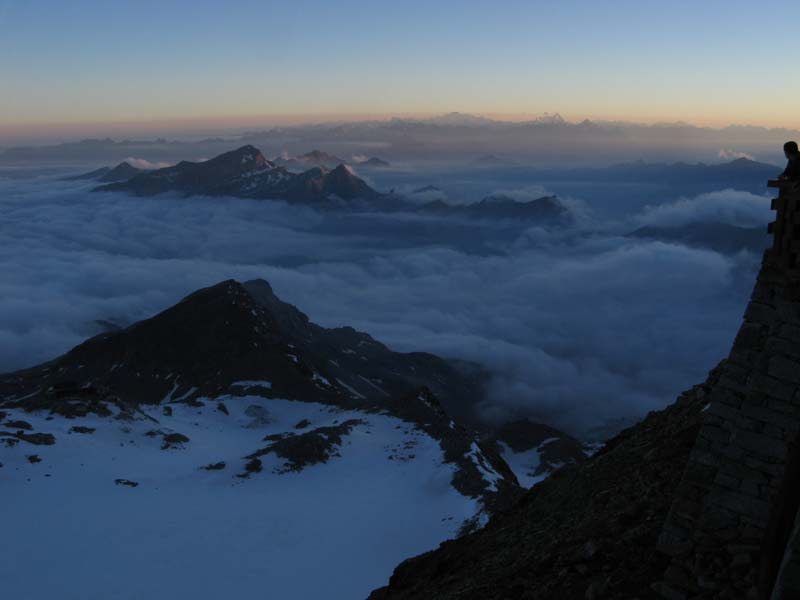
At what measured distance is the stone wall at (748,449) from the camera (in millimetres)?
9375

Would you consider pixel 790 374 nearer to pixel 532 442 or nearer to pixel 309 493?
pixel 309 493

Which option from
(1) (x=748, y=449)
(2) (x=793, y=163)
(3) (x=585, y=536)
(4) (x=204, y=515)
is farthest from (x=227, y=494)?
(2) (x=793, y=163)

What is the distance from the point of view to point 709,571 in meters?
9.71

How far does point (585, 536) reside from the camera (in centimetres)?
1393

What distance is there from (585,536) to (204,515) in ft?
Answer: 117

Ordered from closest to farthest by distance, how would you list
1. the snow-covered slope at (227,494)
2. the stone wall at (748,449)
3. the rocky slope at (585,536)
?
the stone wall at (748,449), the rocky slope at (585,536), the snow-covered slope at (227,494)

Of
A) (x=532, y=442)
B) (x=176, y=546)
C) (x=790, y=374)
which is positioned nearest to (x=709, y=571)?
(x=790, y=374)

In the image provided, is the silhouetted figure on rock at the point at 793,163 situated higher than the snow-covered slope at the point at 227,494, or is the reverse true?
the silhouetted figure on rock at the point at 793,163

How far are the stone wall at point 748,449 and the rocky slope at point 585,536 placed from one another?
40.8 inches

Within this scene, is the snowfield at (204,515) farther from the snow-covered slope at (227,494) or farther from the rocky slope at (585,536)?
the rocky slope at (585,536)

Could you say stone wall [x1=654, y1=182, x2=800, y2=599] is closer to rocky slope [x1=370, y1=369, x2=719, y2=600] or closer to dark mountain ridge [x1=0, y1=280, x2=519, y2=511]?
rocky slope [x1=370, y1=369, x2=719, y2=600]

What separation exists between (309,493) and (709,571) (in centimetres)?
4241

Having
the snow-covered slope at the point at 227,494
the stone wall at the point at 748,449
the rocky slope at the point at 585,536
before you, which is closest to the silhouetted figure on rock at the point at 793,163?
the stone wall at the point at 748,449

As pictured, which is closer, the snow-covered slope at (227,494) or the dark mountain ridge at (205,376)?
the snow-covered slope at (227,494)
